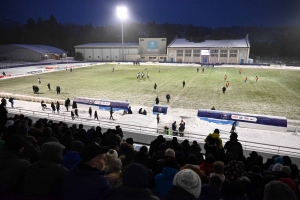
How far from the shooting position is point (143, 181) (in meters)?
2.64

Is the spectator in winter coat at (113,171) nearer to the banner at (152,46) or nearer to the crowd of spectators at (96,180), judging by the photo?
the crowd of spectators at (96,180)

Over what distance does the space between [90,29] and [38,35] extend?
110ft

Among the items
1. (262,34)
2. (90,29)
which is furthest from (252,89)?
(262,34)

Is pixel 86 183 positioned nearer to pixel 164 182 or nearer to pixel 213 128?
pixel 164 182

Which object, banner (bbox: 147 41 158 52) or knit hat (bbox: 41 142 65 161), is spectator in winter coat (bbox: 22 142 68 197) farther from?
banner (bbox: 147 41 158 52)

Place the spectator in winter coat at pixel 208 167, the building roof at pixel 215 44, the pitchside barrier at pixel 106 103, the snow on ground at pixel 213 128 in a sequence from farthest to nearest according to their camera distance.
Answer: the building roof at pixel 215 44, the pitchside barrier at pixel 106 103, the snow on ground at pixel 213 128, the spectator in winter coat at pixel 208 167

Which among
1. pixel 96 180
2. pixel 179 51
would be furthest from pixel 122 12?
pixel 96 180

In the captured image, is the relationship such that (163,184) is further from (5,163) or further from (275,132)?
(275,132)

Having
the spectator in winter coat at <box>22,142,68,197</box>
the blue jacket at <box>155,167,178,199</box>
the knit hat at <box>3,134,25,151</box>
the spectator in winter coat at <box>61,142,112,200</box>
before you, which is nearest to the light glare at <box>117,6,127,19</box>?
the knit hat at <box>3,134,25,151</box>

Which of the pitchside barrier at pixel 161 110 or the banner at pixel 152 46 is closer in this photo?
the pitchside barrier at pixel 161 110

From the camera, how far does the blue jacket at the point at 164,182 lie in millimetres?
3818

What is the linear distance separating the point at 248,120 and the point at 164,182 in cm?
1647

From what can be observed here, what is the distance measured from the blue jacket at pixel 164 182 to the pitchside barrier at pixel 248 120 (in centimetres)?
1609

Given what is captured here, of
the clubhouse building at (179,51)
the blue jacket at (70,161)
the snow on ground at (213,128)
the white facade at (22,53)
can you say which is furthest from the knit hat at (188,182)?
the white facade at (22,53)
